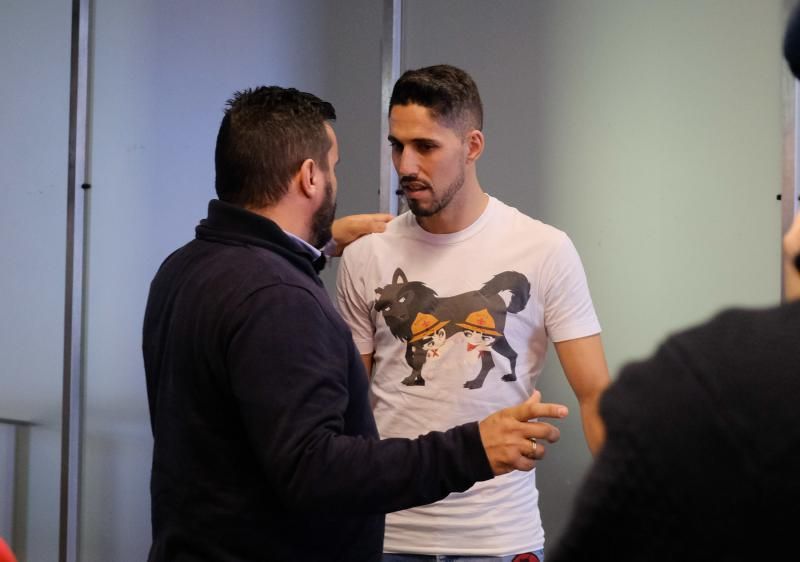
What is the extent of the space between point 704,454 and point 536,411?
79 centimetres

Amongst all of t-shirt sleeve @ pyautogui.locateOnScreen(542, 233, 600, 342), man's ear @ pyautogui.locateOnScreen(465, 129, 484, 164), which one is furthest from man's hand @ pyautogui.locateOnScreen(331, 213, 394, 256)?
t-shirt sleeve @ pyautogui.locateOnScreen(542, 233, 600, 342)

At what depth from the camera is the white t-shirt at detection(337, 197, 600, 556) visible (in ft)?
5.98

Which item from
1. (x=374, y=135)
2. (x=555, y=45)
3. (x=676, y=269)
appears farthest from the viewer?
(x=374, y=135)

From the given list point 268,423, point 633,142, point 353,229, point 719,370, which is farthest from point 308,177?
point 633,142

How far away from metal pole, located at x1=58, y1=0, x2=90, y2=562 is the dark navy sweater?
1.55 m

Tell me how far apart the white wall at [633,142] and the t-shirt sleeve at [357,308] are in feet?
2.53

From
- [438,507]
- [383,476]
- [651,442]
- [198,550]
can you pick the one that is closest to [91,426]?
[438,507]

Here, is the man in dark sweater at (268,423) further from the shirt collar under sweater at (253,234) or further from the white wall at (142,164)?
the white wall at (142,164)

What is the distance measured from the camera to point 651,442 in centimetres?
44

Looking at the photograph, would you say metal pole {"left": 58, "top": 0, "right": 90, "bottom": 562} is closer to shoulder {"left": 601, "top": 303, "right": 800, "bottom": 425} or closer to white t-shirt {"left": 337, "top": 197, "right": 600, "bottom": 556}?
white t-shirt {"left": 337, "top": 197, "right": 600, "bottom": 556}

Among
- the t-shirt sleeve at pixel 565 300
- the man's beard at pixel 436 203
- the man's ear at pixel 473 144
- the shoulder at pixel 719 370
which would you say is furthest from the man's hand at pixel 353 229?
the shoulder at pixel 719 370

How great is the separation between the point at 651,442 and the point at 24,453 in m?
2.67

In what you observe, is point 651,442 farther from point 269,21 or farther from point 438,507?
point 269,21

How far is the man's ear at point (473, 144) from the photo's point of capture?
206 centimetres
